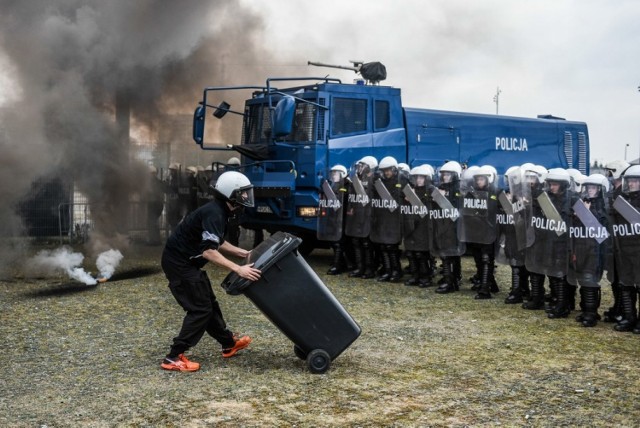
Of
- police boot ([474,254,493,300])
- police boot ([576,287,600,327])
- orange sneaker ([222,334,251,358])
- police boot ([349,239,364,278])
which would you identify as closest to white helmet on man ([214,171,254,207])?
orange sneaker ([222,334,251,358])

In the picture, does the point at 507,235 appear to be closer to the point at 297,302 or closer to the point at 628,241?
the point at 628,241

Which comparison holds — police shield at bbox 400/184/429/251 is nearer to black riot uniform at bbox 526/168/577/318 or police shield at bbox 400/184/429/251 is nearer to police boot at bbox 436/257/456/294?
police boot at bbox 436/257/456/294

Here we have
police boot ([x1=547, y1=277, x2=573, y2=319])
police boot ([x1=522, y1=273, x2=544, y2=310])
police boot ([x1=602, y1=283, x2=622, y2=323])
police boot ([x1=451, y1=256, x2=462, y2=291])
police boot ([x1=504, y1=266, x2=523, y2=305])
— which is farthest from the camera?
police boot ([x1=451, y1=256, x2=462, y2=291])

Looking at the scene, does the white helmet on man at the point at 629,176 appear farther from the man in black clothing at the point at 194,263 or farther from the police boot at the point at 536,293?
the man in black clothing at the point at 194,263

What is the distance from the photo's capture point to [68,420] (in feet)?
17.2

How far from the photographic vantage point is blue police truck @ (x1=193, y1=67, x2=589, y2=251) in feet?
41.5

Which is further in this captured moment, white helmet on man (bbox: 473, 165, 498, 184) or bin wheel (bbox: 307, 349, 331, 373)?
white helmet on man (bbox: 473, 165, 498, 184)

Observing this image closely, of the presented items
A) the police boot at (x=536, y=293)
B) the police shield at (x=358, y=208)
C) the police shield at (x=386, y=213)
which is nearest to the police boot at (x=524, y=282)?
the police boot at (x=536, y=293)

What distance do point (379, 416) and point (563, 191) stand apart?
473 centimetres

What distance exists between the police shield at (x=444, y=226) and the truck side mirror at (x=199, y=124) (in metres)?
4.47

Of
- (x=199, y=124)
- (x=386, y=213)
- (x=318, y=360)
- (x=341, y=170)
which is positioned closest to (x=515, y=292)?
(x=386, y=213)

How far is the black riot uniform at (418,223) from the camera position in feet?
37.2

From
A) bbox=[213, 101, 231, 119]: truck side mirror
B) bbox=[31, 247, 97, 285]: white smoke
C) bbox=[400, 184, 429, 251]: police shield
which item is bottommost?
bbox=[31, 247, 97, 285]: white smoke

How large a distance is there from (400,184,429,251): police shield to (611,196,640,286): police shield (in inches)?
132
